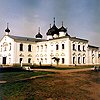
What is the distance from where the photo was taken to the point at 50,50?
33188mm

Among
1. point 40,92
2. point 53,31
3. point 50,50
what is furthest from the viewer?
point 53,31

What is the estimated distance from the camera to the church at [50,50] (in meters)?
30.5

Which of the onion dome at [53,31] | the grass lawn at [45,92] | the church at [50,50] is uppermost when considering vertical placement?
the onion dome at [53,31]

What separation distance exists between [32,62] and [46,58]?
3227mm

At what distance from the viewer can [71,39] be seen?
30.2 metres

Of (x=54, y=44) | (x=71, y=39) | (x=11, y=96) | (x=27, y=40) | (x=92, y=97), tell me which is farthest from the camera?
(x=27, y=40)

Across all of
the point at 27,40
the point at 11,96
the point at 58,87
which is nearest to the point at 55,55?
the point at 27,40

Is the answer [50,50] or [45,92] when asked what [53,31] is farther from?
[45,92]

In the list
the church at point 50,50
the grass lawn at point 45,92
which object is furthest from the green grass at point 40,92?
the church at point 50,50

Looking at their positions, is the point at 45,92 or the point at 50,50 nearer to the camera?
the point at 45,92

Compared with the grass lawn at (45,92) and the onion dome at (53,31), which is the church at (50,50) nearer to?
the onion dome at (53,31)

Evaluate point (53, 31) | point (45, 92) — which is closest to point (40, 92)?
point (45, 92)

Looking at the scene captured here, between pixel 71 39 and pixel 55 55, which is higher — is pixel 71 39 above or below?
above

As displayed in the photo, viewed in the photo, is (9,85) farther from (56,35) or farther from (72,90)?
(56,35)
